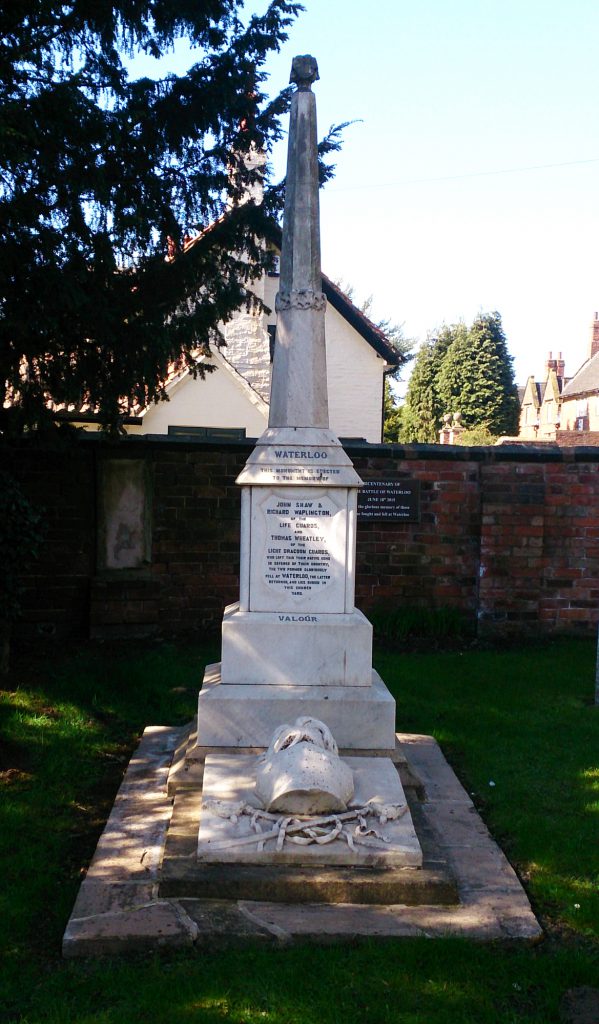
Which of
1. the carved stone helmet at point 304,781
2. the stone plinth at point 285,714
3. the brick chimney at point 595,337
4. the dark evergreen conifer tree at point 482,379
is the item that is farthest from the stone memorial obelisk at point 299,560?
the brick chimney at point 595,337

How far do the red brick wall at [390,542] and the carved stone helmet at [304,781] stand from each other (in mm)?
4785

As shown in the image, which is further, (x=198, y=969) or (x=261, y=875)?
(x=261, y=875)

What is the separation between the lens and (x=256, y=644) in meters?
5.42

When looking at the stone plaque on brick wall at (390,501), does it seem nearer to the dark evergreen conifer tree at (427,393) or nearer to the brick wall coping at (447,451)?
the brick wall coping at (447,451)

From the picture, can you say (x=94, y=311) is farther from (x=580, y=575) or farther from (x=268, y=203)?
(x=580, y=575)

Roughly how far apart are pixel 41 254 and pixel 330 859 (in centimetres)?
436

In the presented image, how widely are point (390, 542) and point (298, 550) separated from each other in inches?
159

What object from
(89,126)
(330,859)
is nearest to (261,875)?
(330,859)

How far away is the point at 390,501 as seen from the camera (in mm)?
9469

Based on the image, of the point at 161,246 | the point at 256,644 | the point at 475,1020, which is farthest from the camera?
the point at 161,246

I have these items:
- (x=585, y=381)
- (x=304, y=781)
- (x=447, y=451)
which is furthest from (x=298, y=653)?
(x=585, y=381)

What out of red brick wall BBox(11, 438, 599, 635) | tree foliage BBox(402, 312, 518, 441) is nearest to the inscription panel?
red brick wall BBox(11, 438, 599, 635)

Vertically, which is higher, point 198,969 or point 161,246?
point 161,246

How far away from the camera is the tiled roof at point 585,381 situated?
4797cm
